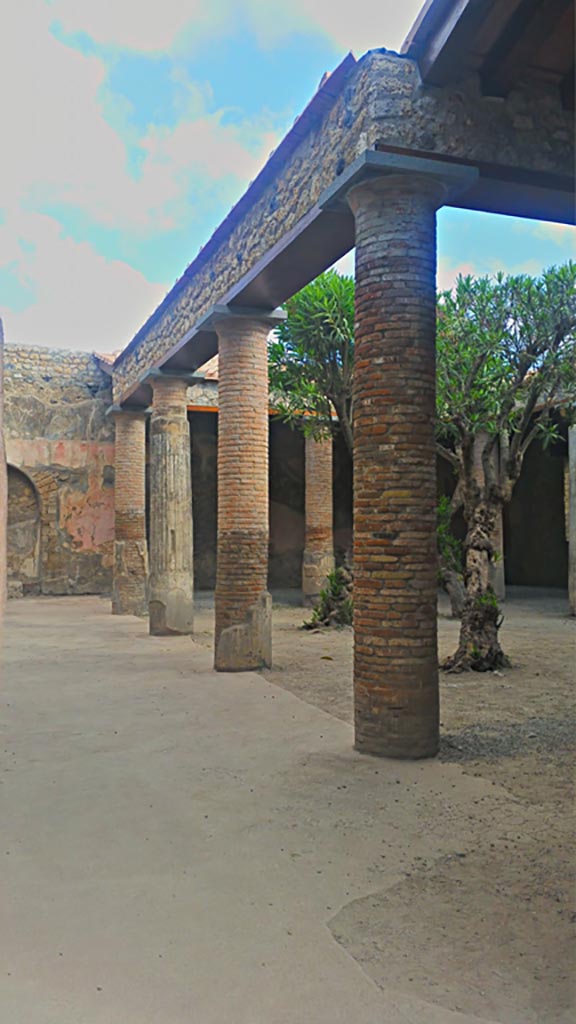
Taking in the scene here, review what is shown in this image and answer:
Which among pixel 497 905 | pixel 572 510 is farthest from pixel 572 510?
pixel 497 905

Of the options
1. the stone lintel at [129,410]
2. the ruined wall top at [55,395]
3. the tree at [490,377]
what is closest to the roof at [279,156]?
the tree at [490,377]

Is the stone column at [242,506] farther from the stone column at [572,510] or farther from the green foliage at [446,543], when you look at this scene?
the stone column at [572,510]

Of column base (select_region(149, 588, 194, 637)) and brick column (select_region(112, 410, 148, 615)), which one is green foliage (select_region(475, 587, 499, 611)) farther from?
brick column (select_region(112, 410, 148, 615))

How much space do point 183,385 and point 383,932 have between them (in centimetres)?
874

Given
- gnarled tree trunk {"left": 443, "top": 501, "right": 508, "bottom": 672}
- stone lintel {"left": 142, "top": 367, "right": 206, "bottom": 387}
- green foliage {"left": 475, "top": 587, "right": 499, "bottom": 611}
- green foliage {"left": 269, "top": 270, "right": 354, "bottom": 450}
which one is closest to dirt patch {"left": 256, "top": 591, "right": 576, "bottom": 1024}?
gnarled tree trunk {"left": 443, "top": 501, "right": 508, "bottom": 672}

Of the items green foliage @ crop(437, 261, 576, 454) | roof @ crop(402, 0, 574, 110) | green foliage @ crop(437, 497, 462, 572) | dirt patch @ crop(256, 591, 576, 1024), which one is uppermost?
roof @ crop(402, 0, 574, 110)

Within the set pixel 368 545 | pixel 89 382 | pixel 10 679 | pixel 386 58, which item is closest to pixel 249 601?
pixel 10 679

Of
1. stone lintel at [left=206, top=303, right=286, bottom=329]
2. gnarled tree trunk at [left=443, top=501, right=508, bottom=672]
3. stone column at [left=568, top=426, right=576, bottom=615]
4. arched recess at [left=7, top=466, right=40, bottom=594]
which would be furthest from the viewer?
arched recess at [left=7, top=466, right=40, bottom=594]

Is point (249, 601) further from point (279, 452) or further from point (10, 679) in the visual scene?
point (279, 452)

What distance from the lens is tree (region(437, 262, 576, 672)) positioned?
8.04 meters

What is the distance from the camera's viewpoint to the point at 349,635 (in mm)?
10672

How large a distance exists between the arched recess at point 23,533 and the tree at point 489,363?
9.02 m

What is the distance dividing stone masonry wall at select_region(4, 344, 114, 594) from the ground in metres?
8.88

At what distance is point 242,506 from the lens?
25.9 feet
